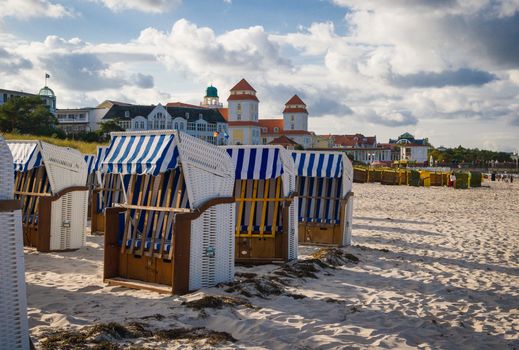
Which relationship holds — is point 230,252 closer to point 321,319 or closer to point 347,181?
point 321,319

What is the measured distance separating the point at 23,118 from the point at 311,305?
155 ft

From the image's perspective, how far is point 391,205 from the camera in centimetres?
2497

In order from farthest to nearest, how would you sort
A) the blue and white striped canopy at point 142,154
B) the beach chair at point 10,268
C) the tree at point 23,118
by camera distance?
the tree at point 23,118, the blue and white striped canopy at point 142,154, the beach chair at point 10,268

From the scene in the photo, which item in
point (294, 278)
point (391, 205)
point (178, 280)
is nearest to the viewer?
point (178, 280)

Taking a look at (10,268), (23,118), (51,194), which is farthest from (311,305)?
(23,118)

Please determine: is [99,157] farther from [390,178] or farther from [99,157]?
[390,178]

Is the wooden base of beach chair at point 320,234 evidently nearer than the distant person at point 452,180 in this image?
Yes

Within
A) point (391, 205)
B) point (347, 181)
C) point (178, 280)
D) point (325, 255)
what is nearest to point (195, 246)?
point (178, 280)

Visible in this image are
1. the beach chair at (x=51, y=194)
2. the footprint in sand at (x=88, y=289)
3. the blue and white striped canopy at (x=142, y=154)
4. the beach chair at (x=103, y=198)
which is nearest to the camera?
the blue and white striped canopy at (x=142, y=154)

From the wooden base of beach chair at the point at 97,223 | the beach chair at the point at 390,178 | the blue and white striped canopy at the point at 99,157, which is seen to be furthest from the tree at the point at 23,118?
the wooden base of beach chair at the point at 97,223

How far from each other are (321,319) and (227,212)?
98.0 inches

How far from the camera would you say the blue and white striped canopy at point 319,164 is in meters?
12.8

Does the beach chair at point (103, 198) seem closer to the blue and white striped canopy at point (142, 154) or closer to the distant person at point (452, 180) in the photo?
the blue and white striped canopy at point (142, 154)

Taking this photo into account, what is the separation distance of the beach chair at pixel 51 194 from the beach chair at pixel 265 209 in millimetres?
3770
